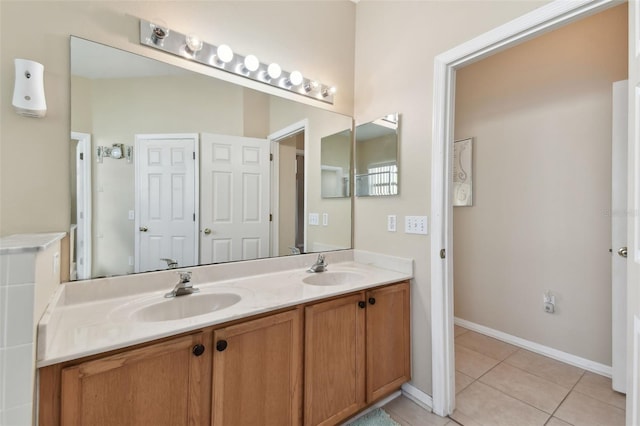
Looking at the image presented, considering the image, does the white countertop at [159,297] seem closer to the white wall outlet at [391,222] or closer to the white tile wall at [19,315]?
the white tile wall at [19,315]

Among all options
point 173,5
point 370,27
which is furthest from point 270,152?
point 370,27

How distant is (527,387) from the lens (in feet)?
6.04

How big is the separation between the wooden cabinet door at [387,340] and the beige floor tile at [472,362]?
629mm

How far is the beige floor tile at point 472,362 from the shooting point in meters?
2.03

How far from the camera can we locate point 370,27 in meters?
2.08

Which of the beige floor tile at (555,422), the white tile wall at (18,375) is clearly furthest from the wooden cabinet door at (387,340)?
the white tile wall at (18,375)

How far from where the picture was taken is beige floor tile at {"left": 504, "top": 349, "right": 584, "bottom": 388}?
6.32 ft

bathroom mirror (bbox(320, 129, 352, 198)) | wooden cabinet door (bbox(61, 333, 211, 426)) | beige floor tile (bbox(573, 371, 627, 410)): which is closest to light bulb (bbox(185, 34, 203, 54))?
bathroom mirror (bbox(320, 129, 352, 198))

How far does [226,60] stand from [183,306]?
1.38 meters

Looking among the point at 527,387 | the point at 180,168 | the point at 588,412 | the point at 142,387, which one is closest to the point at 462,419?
the point at 527,387

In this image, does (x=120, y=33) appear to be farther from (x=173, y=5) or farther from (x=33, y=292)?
(x=33, y=292)

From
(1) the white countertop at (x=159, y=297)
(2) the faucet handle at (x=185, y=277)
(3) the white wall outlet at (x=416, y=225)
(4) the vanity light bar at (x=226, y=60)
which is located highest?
(4) the vanity light bar at (x=226, y=60)

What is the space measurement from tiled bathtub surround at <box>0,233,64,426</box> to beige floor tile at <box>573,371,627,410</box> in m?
2.82

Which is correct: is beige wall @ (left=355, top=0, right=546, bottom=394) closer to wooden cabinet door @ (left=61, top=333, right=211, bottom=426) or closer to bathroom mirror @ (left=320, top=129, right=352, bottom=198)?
bathroom mirror @ (left=320, top=129, right=352, bottom=198)
